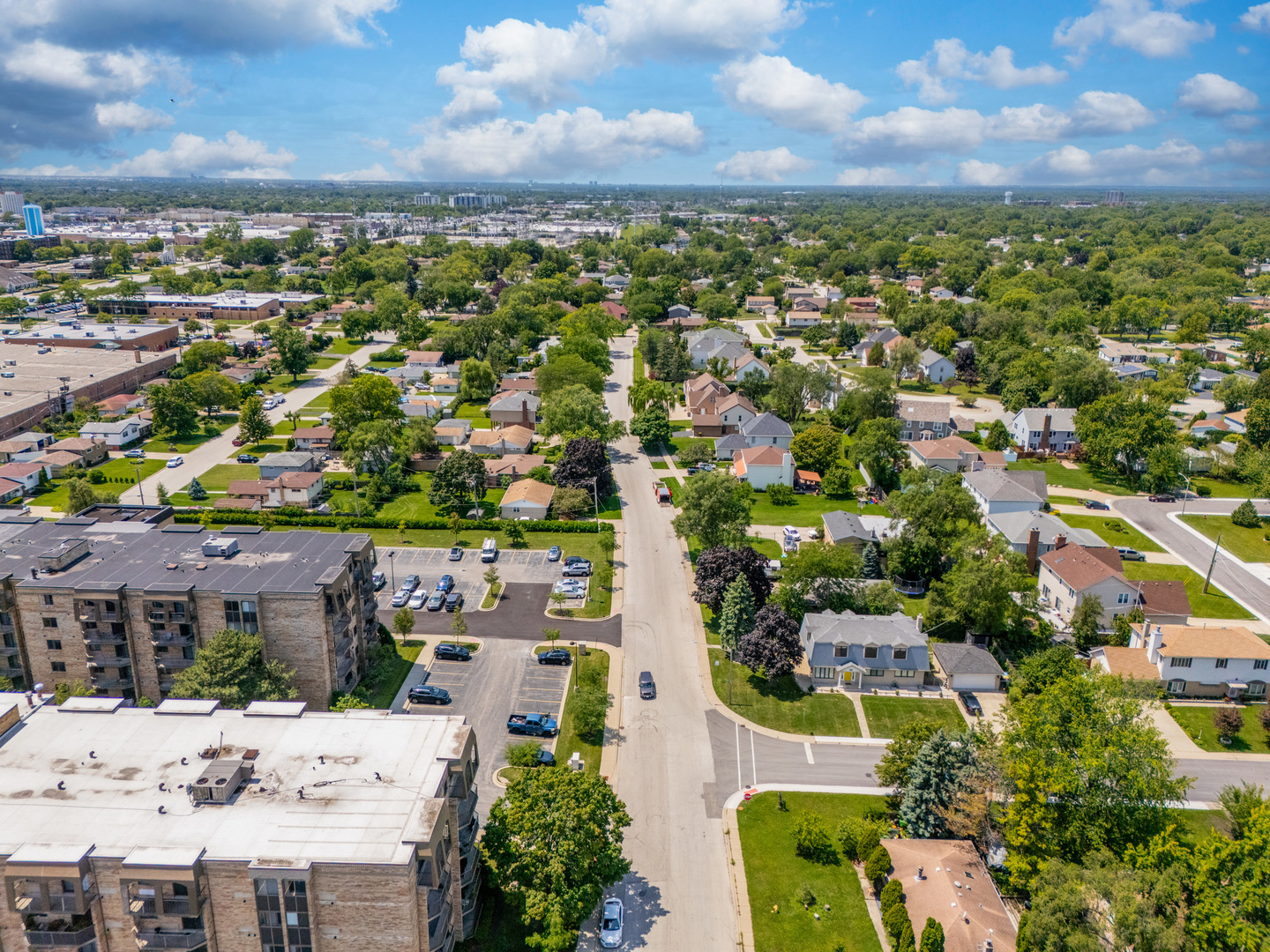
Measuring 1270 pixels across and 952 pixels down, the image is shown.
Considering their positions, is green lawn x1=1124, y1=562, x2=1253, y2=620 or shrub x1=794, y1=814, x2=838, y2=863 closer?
shrub x1=794, y1=814, x2=838, y2=863

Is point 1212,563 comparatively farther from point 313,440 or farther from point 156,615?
point 313,440

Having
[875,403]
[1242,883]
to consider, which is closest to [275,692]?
[1242,883]

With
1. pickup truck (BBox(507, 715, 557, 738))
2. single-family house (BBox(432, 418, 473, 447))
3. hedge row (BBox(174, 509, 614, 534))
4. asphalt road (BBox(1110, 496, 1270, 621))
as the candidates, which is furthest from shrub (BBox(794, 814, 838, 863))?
single-family house (BBox(432, 418, 473, 447))

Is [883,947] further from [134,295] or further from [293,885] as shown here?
[134,295]

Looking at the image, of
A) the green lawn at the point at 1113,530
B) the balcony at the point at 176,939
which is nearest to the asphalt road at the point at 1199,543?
the green lawn at the point at 1113,530

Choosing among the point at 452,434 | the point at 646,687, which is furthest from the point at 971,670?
the point at 452,434

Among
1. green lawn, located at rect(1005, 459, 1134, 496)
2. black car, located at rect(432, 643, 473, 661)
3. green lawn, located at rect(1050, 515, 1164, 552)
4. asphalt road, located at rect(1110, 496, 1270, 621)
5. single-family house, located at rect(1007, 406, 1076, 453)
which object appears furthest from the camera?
single-family house, located at rect(1007, 406, 1076, 453)

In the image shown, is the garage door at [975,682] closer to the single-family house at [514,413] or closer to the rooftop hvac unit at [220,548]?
the rooftop hvac unit at [220,548]

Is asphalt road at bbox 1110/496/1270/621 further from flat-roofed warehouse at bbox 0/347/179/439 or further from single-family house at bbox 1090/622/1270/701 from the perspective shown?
flat-roofed warehouse at bbox 0/347/179/439
